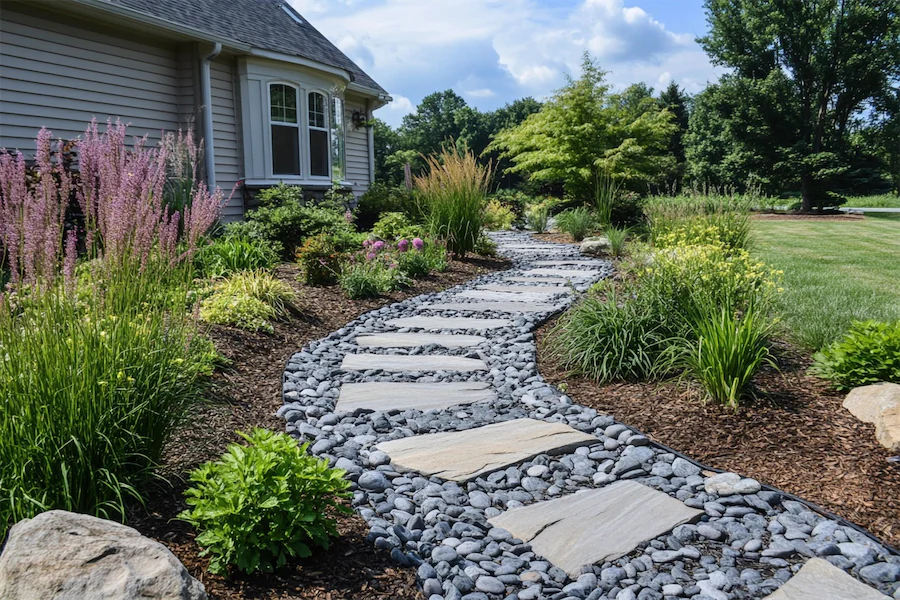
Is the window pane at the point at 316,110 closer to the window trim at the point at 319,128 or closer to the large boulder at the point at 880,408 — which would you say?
the window trim at the point at 319,128

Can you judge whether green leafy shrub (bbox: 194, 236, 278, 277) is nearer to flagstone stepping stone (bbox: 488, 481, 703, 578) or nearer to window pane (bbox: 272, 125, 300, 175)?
window pane (bbox: 272, 125, 300, 175)

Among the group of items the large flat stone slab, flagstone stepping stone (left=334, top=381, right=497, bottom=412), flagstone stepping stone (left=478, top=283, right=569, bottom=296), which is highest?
the large flat stone slab

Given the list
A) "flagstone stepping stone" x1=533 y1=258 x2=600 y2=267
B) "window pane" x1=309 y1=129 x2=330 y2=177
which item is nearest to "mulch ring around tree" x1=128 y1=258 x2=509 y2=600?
"flagstone stepping stone" x1=533 y1=258 x2=600 y2=267

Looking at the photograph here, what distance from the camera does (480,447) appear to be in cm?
276

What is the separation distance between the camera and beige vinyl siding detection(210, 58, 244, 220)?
8.44 m

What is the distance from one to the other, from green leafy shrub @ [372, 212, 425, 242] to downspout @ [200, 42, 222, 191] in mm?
2124

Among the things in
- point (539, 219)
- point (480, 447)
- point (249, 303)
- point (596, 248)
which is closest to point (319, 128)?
point (596, 248)

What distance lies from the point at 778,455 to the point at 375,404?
182 centimetres

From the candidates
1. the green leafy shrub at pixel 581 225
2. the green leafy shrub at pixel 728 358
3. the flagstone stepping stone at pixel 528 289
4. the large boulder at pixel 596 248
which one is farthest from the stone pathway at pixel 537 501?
the green leafy shrub at pixel 581 225

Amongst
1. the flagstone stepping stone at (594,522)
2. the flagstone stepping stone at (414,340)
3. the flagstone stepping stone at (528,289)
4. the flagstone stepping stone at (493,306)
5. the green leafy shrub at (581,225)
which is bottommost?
the flagstone stepping stone at (594,522)

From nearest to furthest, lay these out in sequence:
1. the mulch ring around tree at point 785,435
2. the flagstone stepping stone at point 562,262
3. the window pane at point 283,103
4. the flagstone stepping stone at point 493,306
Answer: the mulch ring around tree at point 785,435 < the flagstone stepping stone at point 493,306 < the flagstone stepping stone at point 562,262 < the window pane at point 283,103

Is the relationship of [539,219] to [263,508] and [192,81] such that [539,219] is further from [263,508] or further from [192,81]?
[263,508]

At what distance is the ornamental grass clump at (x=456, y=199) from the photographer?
7660mm

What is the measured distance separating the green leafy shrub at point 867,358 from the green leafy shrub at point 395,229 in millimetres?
5008
